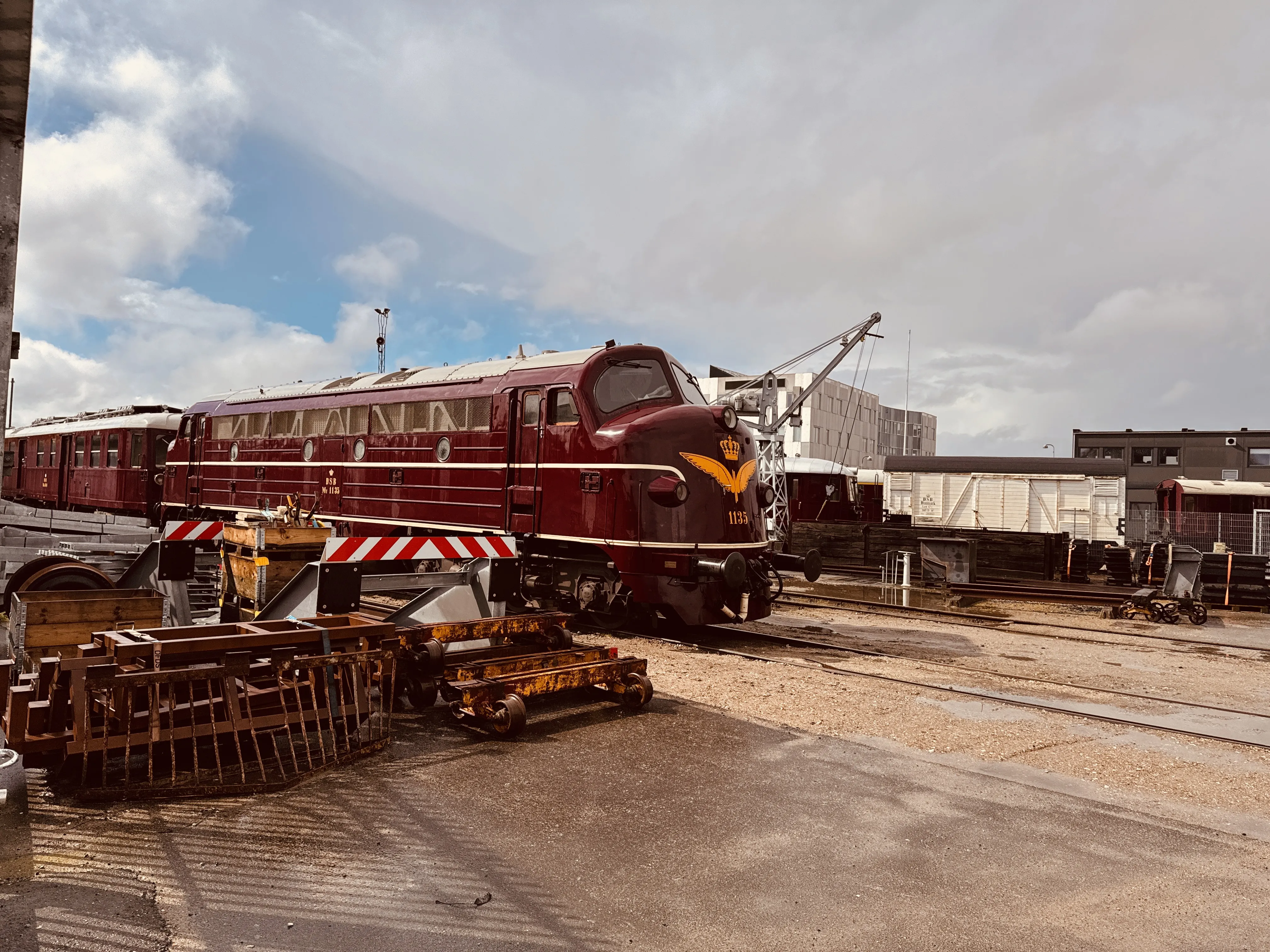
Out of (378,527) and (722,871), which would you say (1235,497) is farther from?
(722,871)

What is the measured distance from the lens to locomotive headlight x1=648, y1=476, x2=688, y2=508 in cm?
1054

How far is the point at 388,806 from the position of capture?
5.15 m

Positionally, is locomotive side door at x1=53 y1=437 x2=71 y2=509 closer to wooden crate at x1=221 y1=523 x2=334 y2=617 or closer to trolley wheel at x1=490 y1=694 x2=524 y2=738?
wooden crate at x1=221 y1=523 x2=334 y2=617

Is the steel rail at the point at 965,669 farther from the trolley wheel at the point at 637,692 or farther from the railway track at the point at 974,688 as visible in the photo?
the trolley wheel at the point at 637,692

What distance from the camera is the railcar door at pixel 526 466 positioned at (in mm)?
11711

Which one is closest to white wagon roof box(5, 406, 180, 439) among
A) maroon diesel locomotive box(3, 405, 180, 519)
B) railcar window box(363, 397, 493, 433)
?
maroon diesel locomotive box(3, 405, 180, 519)

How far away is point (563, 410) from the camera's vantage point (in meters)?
11.4

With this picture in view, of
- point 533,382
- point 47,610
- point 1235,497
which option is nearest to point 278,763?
point 47,610

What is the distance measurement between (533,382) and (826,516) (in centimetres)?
2143

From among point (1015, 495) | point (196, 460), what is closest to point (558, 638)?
point (196, 460)

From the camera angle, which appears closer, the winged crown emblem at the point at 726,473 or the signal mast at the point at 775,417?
the winged crown emblem at the point at 726,473

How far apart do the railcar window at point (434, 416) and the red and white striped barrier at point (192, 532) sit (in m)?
4.55

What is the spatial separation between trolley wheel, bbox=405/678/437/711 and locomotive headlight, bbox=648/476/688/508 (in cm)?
421

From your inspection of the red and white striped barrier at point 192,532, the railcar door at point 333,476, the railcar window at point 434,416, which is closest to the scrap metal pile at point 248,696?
the red and white striped barrier at point 192,532
